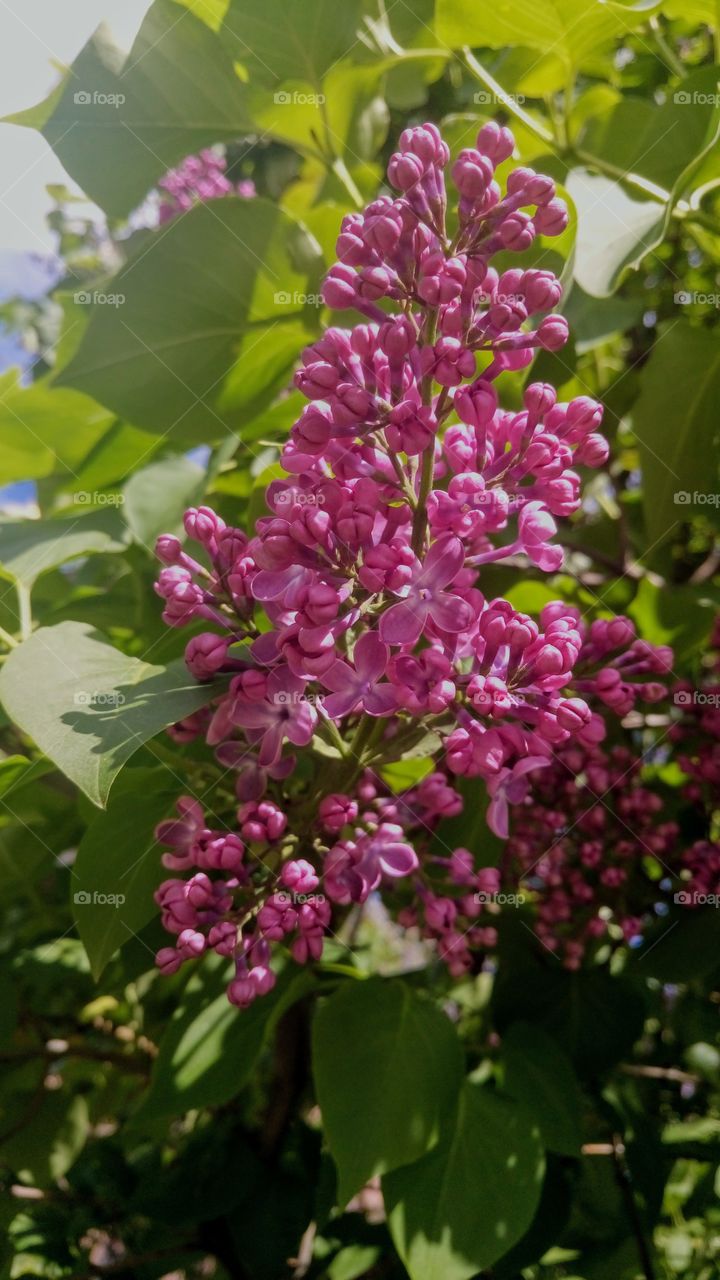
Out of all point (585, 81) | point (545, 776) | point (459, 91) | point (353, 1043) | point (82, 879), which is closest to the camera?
point (82, 879)

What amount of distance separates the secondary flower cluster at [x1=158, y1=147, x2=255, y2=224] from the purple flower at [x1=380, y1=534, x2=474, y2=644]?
1.24m

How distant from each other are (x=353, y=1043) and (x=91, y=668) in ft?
1.49

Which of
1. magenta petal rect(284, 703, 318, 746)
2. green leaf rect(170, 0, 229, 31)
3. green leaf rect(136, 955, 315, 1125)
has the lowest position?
green leaf rect(136, 955, 315, 1125)

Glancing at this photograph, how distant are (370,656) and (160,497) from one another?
544mm

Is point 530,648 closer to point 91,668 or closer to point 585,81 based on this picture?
point 91,668

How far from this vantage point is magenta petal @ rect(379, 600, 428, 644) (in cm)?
59

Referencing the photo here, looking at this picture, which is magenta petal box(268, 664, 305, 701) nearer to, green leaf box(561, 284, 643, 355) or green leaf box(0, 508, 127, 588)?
green leaf box(0, 508, 127, 588)

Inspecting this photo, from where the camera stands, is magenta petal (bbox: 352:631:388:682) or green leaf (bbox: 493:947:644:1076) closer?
magenta petal (bbox: 352:631:388:682)

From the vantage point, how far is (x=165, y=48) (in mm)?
1075

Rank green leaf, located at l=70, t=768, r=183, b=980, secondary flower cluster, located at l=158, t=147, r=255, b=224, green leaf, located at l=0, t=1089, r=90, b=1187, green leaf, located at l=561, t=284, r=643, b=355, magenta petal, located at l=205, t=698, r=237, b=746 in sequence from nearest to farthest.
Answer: magenta petal, located at l=205, t=698, r=237, b=746 → green leaf, located at l=70, t=768, r=183, b=980 → green leaf, located at l=561, t=284, r=643, b=355 → green leaf, located at l=0, t=1089, r=90, b=1187 → secondary flower cluster, located at l=158, t=147, r=255, b=224

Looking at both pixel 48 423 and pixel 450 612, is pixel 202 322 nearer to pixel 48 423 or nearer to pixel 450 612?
pixel 48 423

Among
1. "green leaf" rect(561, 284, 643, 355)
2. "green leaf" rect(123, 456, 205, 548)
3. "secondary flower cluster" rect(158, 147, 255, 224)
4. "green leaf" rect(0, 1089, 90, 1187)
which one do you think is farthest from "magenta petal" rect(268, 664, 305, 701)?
"secondary flower cluster" rect(158, 147, 255, 224)

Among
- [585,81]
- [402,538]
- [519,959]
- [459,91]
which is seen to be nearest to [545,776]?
[519,959]

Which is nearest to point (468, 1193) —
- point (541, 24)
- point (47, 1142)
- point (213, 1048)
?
point (213, 1048)
